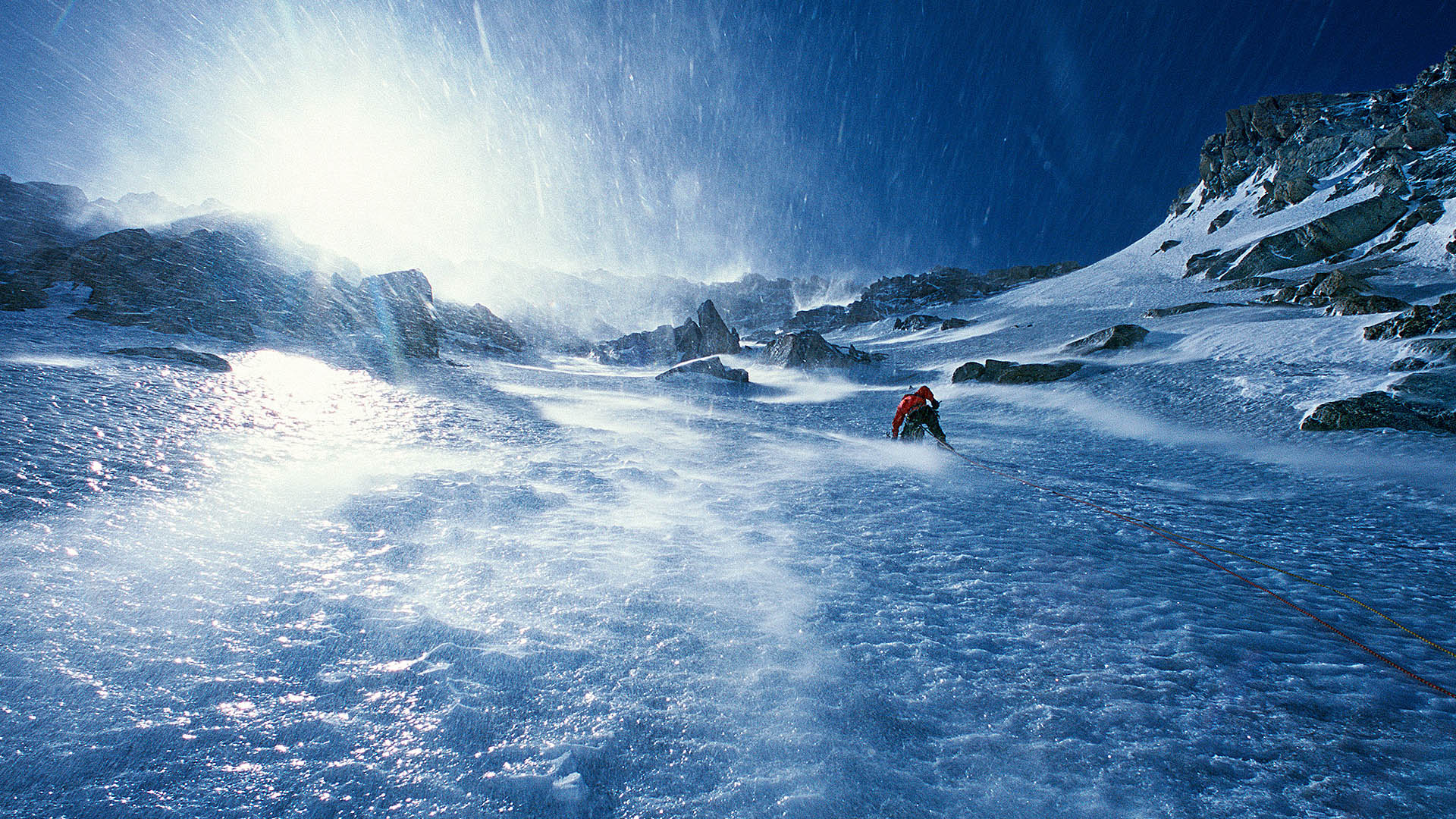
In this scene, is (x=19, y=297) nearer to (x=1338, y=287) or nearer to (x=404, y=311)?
(x=404, y=311)

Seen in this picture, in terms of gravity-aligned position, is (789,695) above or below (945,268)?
below

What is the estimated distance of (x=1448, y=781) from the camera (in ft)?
6.60

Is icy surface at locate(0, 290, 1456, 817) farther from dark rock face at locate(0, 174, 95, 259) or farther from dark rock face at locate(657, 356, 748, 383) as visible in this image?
dark rock face at locate(0, 174, 95, 259)

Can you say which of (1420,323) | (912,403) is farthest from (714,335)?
(1420,323)

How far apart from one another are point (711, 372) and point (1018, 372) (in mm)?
13786

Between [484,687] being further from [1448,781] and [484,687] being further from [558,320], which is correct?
[558,320]

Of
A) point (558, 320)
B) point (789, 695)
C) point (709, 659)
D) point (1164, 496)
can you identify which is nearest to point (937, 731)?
point (789, 695)

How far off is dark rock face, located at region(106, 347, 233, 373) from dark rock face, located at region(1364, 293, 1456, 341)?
3119 centimetres

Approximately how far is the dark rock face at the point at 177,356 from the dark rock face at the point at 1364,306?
115 feet

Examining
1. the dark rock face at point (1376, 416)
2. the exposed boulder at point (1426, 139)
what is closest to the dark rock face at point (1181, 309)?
the dark rock face at point (1376, 416)

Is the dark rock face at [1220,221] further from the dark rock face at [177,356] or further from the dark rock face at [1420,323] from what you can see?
the dark rock face at [177,356]

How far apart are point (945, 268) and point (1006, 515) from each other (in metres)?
90.6

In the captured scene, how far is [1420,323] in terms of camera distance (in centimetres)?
1315

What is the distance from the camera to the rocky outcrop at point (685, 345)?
133ft
